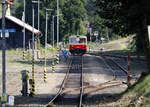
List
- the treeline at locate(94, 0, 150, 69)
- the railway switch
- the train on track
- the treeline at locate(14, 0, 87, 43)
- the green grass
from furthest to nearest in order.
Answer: the treeline at locate(14, 0, 87, 43) < the train on track < the railway switch < the treeline at locate(94, 0, 150, 69) < the green grass

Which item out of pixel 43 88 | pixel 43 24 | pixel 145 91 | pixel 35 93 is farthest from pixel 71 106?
pixel 43 24

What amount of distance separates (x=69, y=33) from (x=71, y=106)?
103 metres

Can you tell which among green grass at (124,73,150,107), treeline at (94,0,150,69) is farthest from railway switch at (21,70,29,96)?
green grass at (124,73,150,107)

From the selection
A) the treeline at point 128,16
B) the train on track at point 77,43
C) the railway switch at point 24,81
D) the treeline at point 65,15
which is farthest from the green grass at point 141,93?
the treeline at point 65,15

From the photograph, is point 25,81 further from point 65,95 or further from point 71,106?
point 71,106

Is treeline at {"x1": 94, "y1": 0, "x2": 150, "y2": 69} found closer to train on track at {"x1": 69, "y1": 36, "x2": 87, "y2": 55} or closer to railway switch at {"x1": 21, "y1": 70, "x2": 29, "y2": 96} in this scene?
railway switch at {"x1": 21, "y1": 70, "x2": 29, "y2": 96}

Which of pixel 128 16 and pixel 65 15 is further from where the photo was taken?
pixel 65 15

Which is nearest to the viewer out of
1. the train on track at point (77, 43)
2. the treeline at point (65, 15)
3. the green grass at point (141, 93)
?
the green grass at point (141, 93)

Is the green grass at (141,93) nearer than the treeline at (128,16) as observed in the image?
Yes

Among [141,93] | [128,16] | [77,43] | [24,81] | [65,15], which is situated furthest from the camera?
[65,15]

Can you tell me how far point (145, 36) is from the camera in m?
20.7

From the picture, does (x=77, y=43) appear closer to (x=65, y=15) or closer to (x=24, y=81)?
(x=65, y=15)

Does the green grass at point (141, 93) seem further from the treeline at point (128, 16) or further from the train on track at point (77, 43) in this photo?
the train on track at point (77, 43)

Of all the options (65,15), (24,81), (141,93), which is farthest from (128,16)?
(65,15)
